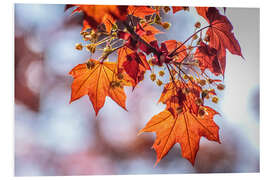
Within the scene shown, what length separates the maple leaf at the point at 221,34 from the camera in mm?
1507

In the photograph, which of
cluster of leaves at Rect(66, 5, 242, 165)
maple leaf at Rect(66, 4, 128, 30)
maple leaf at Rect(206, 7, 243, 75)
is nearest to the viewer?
maple leaf at Rect(66, 4, 128, 30)

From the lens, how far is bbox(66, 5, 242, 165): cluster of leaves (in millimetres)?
1405

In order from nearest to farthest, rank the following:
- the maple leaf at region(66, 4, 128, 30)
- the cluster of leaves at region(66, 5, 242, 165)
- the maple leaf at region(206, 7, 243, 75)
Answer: the maple leaf at region(66, 4, 128, 30) < the cluster of leaves at region(66, 5, 242, 165) < the maple leaf at region(206, 7, 243, 75)

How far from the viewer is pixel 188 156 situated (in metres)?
1.54

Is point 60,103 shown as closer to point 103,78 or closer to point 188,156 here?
point 103,78

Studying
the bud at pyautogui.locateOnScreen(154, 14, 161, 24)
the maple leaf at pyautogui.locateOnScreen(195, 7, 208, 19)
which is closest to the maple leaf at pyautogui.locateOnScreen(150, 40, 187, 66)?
the bud at pyautogui.locateOnScreen(154, 14, 161, 24)

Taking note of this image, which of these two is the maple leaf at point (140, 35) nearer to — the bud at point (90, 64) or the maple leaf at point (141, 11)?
the maple leaf at point (141, 11)

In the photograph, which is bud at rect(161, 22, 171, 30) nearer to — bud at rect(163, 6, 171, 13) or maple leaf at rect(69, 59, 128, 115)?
bud at rect(163, 6, 171, 13)

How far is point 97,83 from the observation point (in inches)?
56.8

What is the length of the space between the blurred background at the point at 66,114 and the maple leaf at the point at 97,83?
0.03 m

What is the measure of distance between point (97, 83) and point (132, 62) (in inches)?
8.5

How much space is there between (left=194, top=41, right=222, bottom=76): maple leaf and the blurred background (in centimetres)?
11

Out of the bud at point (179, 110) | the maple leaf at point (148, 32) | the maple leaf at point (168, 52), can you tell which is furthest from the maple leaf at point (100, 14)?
the bud at point (179, 110)
